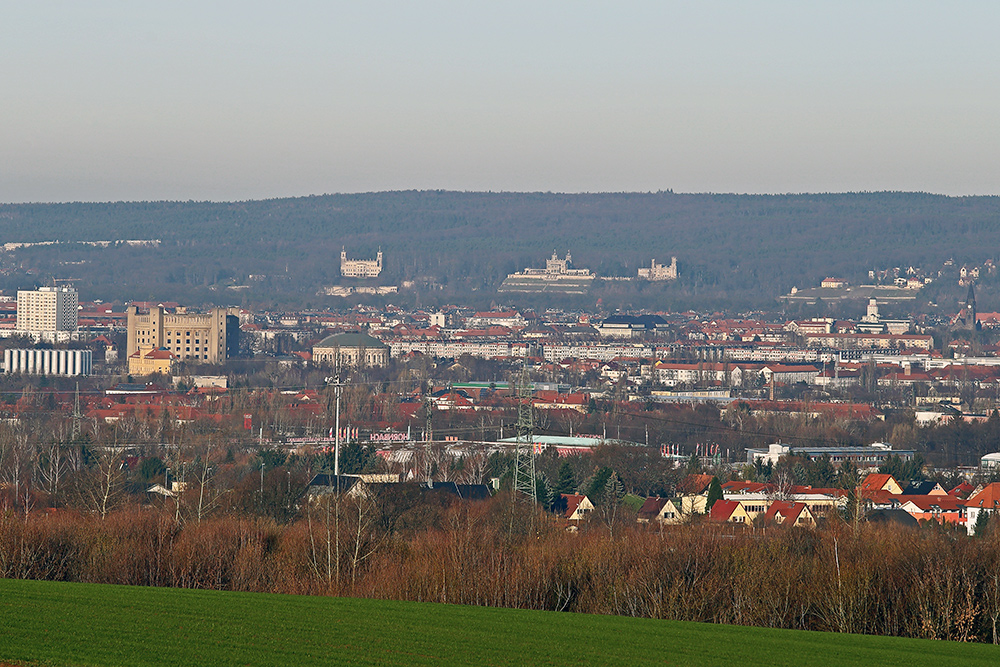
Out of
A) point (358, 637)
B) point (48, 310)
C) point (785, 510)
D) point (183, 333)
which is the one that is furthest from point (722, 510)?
point (48, 310)

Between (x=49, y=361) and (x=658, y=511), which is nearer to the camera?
(x=658, y=511)

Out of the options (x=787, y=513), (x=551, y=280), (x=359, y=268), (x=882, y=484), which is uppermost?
(x=359, y=268)

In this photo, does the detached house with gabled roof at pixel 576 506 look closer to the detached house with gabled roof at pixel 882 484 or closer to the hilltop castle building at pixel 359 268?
the detached house with gabled roof at pixel 882 484

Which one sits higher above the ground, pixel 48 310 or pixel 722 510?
pixel 48 310

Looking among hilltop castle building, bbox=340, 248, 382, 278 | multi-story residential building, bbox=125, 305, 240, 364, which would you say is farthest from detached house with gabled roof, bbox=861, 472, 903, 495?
hilltop castle building, bbox=340, 248, 382, 278

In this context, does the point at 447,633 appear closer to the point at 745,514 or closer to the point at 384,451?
the point at 745,514

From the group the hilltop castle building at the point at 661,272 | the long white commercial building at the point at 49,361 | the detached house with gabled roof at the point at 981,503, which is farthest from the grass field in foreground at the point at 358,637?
the hilltop castle building at the point at 661,272

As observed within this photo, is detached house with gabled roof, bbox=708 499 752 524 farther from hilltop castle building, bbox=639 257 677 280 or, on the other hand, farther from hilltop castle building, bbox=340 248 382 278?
hilltop castle building, bbox=340 248 382 278

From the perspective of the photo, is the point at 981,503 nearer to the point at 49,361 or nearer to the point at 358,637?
the point at 358,637
